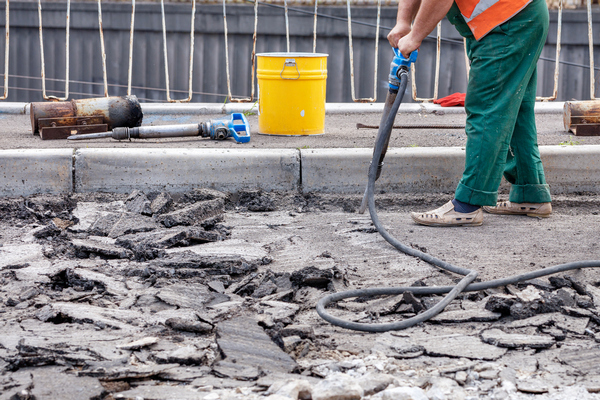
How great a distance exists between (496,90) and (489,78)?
0.08m

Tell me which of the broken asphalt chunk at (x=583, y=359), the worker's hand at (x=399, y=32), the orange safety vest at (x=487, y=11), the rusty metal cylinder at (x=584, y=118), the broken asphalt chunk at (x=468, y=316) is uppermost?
the orange safety vest at (x=487, y=11)

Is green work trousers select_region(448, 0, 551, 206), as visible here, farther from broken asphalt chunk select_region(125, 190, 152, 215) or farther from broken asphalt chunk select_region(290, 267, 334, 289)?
broken asphalt chunk select_region(125, 190, 152, 215)

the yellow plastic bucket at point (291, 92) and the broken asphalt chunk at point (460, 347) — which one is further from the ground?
the yellow plastic bucket at point (291, 92)

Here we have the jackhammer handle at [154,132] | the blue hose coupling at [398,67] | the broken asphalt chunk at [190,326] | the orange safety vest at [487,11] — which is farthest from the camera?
the jackhammer handle at [154,132]

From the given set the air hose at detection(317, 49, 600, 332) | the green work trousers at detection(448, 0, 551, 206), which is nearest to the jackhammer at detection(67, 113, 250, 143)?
the air hose at detection(317, 49, 600, 332)

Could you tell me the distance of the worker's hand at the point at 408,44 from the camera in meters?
3.62

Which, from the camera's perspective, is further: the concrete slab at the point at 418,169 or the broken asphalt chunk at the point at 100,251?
the concrete slab at the point at 418,169

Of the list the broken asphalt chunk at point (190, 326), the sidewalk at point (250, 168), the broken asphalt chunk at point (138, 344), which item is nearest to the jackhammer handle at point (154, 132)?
the sidewalk at point (250, 168)

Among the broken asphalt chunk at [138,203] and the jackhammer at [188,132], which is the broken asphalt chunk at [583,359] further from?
the jackhammer at [188,132]

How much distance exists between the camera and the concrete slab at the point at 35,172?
4391 millimetres

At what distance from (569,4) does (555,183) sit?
5798 mm

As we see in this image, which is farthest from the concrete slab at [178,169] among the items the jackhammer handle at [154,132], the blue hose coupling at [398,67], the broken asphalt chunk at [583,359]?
the broken asphalt chunk at [583,359]

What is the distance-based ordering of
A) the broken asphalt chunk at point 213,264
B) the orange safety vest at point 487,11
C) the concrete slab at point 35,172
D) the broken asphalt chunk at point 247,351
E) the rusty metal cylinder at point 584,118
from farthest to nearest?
the rusty metal cylinder at point 584,118, the concrete slab at point 35,172, the orange safety vest at point 487,11, the broken asphalt chunk at point 213,264, the broken asphalt chunk at point 247,351

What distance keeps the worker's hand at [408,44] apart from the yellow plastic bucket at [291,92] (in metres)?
1.77
